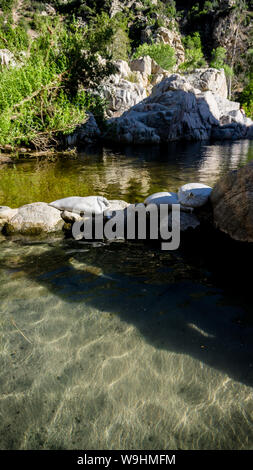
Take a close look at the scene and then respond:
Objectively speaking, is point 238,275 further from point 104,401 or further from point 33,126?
point 33,126

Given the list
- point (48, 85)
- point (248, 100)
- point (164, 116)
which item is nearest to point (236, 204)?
point (48, 85)

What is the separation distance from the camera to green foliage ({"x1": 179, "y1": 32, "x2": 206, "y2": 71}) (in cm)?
5825

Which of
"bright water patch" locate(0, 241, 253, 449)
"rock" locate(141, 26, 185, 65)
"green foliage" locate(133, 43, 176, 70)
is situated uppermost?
"rock" locate(141, 26, 185, 65)

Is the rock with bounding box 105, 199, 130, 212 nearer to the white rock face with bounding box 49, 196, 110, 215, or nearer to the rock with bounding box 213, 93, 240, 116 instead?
the white rock face with bounding box 49, 196, 110, 215

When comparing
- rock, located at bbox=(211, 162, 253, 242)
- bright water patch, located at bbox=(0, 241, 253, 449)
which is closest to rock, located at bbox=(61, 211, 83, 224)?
bright water patch, located at bbox=(0, 241, 253, 449)

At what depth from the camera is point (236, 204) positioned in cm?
453

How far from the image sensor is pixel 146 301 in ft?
10.8

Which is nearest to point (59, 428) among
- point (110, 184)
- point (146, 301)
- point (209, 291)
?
point (146, 301)

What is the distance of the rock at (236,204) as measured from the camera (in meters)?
4.25

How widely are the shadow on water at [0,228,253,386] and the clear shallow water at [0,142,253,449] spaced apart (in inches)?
0.6

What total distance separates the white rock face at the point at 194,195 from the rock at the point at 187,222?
0.29 m

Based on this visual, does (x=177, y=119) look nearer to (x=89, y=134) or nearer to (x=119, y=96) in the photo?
(x=119, y=96)

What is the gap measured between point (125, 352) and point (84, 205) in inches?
154

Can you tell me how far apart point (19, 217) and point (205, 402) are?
5039 mm
